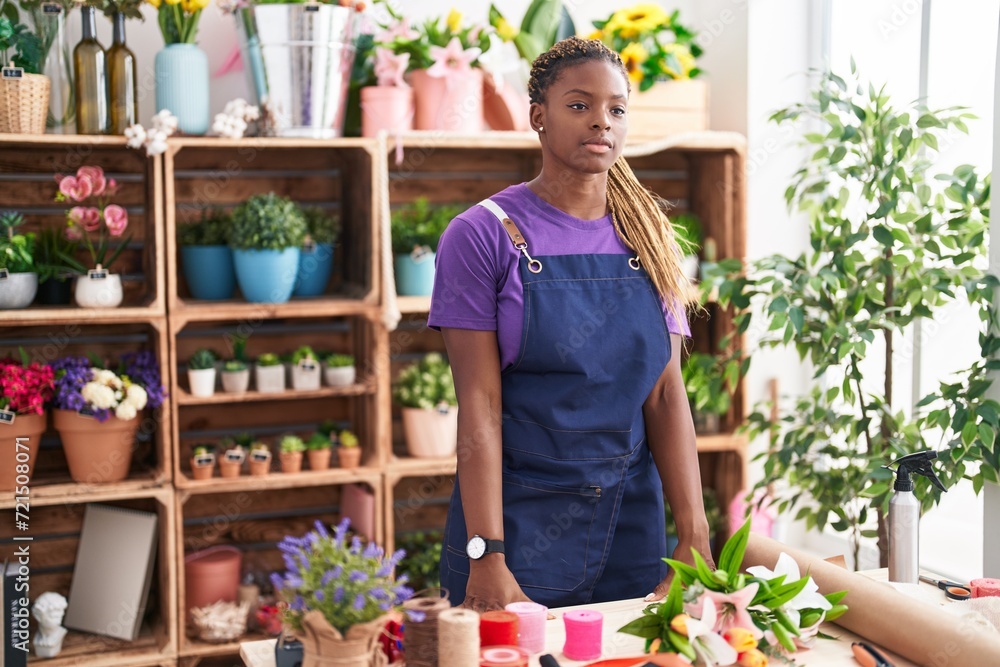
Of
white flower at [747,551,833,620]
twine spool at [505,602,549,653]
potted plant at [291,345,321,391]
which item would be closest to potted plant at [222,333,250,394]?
potted plant at [291,345,321,391]

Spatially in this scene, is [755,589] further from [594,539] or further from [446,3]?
[446,3]

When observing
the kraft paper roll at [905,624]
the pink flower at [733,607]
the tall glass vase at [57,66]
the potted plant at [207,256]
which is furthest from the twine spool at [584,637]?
the tall glass vase at [57,66]

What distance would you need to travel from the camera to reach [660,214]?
180 cm

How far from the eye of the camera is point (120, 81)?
2.72 meters

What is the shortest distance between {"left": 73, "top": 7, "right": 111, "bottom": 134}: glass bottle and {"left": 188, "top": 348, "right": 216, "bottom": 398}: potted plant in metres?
0.66

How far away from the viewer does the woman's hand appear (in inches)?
62.8

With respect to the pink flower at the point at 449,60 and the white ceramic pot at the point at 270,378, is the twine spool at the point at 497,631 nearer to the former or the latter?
the white ceramic pot at the point at 270,378

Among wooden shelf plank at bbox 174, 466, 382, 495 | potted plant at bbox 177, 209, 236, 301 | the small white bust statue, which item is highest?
potted plant at bbox 177, 209, 236, 301

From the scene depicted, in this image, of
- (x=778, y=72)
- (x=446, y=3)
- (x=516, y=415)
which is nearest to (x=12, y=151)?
(x=446, y=3)

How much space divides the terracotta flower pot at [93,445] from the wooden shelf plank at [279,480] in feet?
0.58

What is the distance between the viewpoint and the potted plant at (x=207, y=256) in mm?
2891

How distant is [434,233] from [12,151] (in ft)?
4.03

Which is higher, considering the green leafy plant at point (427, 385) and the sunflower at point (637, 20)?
the sunflower at point (637, 20)

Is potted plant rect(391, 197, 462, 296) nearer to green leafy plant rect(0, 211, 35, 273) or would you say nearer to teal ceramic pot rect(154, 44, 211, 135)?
teal ceramic pot rect(154, 44, 211, 135)
